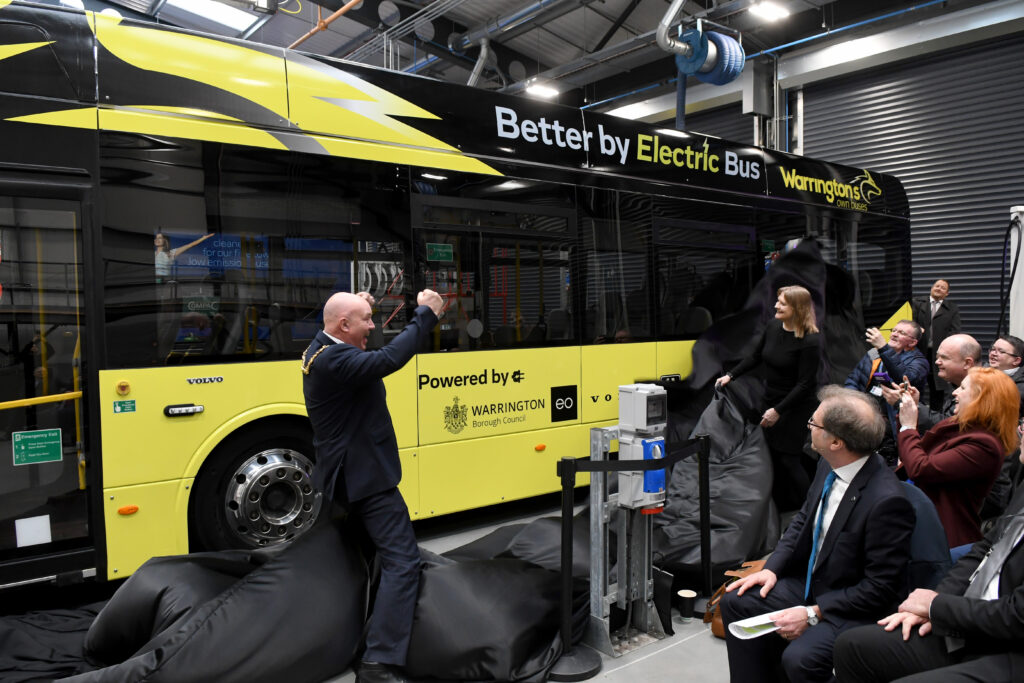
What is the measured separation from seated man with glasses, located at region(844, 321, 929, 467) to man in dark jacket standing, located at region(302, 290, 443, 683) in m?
3.23

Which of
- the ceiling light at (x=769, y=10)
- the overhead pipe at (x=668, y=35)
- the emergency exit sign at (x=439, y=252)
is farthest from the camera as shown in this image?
the ceiling light at (x=769, y=10)

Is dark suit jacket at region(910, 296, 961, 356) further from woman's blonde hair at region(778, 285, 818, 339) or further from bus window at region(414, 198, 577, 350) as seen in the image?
bus window at region(414, 198, 577, 350)

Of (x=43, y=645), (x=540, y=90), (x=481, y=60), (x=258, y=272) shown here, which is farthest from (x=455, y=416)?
(x=540, y=90)

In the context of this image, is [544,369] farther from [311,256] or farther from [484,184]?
[311,256]

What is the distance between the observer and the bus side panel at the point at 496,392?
4969mm

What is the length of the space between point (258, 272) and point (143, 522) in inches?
61.3

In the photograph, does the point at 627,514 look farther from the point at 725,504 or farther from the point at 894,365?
the point at 894,365

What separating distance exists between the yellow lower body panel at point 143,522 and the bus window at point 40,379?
16 centimetres

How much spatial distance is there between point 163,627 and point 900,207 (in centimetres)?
950

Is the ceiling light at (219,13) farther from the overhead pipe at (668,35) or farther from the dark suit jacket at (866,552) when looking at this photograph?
the dark suit jacket at (866,552)

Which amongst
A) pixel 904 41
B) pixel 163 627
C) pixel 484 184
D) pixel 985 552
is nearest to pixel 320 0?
pixel 484 184

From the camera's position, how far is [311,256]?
449 centimetres

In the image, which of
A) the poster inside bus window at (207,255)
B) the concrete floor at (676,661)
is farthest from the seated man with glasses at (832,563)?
the poster inside bus window at (207,255)

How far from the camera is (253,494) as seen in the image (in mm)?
4336
